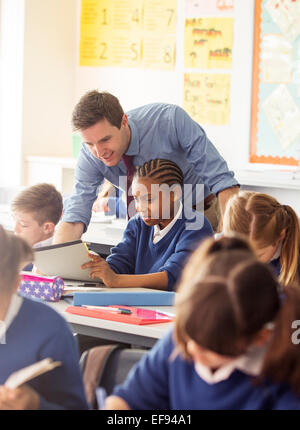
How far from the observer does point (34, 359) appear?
54.0 inches

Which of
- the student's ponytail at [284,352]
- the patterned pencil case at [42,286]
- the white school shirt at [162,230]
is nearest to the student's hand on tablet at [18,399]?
the student's ponytail at [284,352]

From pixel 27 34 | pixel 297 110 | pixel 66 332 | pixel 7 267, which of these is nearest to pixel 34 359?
pixel 66 332

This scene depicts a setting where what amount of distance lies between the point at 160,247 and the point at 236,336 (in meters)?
1.47

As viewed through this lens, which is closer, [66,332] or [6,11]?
[66,332]

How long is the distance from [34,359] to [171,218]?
115cm

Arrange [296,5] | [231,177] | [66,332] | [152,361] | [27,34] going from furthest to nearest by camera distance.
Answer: [27,34] → [296,5] → [231,177] → [66,332] → [152,361]

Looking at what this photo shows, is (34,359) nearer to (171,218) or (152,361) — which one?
(152,361)

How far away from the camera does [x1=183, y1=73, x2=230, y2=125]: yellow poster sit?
3.94 metres

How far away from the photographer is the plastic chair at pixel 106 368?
143cm

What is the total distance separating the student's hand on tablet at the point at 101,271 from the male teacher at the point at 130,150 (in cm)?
34

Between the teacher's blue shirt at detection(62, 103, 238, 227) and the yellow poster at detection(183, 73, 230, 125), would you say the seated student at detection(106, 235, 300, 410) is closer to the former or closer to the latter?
the teacher's blue shirt at detection(62, 103, 238, 227)

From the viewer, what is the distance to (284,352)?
1081 millimetres

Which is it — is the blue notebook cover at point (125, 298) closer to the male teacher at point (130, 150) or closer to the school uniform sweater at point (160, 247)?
the school uniform sweater at point (160, 247)

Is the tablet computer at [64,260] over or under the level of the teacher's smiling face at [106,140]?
under
